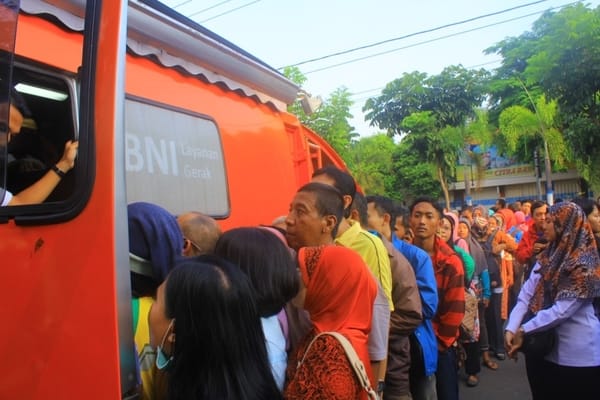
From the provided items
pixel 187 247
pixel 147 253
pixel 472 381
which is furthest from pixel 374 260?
pixel 472 381

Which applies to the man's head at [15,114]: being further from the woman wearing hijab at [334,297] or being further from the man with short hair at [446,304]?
the man with short hair at [446,304]

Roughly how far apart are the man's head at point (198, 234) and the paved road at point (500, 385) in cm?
371

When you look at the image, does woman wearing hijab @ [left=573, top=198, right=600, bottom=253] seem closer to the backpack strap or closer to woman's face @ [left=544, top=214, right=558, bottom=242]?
woman's face @ [left=544, top=214, right=558, bottom=242]

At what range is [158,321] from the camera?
1.37 metres

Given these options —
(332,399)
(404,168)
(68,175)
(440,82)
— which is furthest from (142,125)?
(404,168)

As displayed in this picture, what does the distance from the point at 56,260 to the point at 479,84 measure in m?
29.5

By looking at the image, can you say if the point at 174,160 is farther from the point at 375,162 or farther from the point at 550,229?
the point at 375,162

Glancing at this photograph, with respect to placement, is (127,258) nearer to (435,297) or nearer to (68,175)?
(68,175)

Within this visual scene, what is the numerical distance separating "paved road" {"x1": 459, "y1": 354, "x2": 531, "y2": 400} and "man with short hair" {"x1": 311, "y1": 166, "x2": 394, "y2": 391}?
9.85 feet

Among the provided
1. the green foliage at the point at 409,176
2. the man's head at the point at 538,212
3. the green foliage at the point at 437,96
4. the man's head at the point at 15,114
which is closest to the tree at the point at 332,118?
the man's head at the point at 538,212

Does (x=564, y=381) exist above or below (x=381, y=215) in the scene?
below

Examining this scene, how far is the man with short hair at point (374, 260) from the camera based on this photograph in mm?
2076

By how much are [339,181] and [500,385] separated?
11.3ft

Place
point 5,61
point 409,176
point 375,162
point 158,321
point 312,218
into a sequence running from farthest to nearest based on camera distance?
point 409,176
point 375,162
point 312,218
point 158,321
point 5,61
